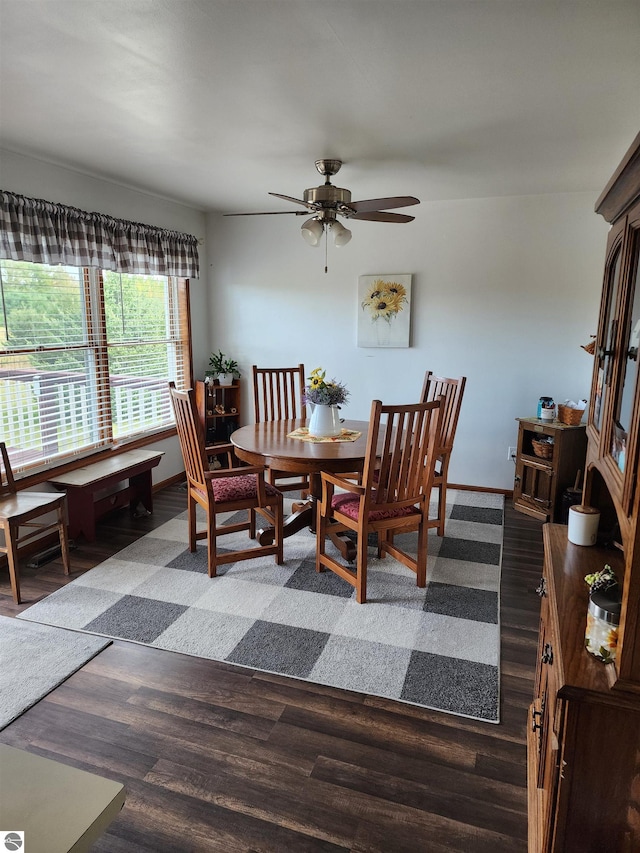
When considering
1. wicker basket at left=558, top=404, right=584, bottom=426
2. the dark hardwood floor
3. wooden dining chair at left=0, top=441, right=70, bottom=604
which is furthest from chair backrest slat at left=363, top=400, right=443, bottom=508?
wooden dining chair at left=0, top=441, right=70, bottom=604

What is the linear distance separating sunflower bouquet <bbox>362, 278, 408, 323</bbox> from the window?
174cm

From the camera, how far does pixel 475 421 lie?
4.84 m

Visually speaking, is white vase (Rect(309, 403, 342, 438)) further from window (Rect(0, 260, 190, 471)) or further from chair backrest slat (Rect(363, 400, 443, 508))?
window (Rect(0, 260, 190, 471))

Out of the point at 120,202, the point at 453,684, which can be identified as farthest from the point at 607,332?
the point at 120,202

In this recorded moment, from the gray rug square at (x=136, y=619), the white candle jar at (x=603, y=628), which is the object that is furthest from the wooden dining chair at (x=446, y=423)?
the white candle jar at (x=603, y=628)

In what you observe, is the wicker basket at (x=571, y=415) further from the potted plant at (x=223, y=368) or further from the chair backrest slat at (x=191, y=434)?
the potted plant at (x=223, y=368)

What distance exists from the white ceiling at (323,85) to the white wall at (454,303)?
795mm

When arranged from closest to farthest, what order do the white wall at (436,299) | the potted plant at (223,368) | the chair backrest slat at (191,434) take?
1. the chair backrest slat at (191,434)
2. the white wall at (436,299)
3. the potted plant at (223,368)

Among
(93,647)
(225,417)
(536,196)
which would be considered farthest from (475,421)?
(93,647)

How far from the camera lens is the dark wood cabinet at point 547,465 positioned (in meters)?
4.04

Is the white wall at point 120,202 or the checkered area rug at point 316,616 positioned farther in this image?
the white wall at point 120,202

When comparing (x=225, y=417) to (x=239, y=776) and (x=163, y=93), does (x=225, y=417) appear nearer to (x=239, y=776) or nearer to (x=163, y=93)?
(x=163, y=93)

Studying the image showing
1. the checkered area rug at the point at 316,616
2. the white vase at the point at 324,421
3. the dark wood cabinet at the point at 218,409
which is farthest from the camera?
the dark wood cabinet at the point at 218,409

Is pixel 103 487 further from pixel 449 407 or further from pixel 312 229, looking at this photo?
pixel 449 407
